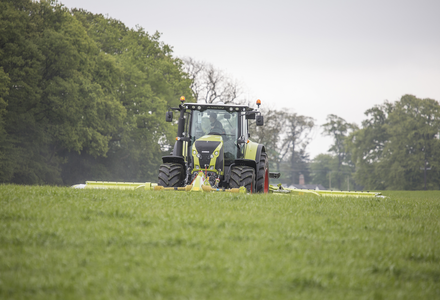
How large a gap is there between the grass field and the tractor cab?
3521 millimetres

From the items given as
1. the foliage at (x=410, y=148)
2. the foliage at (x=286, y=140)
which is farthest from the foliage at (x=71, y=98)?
the foliage at (x=410, y=148)

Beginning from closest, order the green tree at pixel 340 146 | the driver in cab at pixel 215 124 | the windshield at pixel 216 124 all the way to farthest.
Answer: the windshield at pixel 216 124
the driver in cab at pixel 215 124
the green tree at pixel 340 146

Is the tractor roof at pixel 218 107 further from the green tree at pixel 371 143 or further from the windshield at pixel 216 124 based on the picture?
the green tree at pixel 371 143

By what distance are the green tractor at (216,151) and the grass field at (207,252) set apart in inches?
138

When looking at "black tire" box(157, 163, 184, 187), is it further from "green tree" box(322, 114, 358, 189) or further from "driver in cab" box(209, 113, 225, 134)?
"green tree" box(322, 114, 358, 189)

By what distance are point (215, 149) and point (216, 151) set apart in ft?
0.19

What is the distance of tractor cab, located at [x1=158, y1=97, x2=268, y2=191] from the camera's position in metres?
10.8

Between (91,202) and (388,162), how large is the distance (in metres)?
59.3

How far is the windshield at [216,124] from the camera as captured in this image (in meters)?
12.0

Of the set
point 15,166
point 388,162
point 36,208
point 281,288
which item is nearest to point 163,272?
point 281,288

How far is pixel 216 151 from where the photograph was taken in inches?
426

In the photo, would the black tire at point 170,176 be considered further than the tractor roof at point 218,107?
No

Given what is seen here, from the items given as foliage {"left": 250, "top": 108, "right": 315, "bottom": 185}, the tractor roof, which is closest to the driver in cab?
the tractor roof

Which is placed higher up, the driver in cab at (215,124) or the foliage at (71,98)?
the foliage at (71,98)
